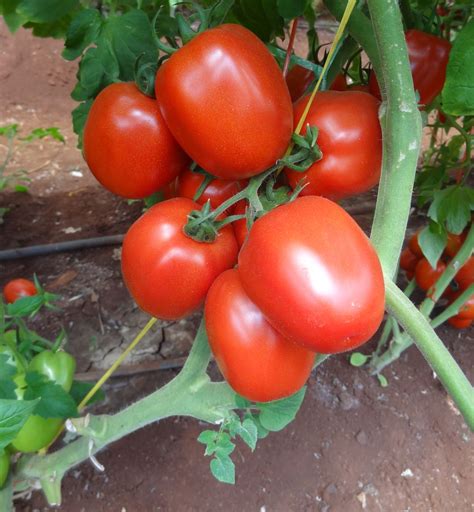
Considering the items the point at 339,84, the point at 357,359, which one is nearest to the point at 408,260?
the point at 357,359

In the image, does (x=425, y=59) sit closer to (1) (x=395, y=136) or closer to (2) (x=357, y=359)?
(1) (x=395, y=136)

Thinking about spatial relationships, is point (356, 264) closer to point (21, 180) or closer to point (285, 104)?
point (285, 104)

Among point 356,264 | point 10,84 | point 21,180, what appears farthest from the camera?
point 10,84

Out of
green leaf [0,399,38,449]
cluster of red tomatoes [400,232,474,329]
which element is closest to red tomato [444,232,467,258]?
cluster of red tomatoes [400,232,474,329]

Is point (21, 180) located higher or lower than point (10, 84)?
higher

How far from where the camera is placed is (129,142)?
53cm

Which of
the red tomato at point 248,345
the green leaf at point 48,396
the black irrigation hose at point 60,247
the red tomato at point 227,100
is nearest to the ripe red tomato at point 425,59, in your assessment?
the red tomato at point 227,100

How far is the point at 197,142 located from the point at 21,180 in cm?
211

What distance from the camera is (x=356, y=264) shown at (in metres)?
0.40

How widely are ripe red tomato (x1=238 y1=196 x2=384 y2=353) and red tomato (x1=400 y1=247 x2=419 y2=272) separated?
109cm

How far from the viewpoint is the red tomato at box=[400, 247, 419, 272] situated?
144 cm

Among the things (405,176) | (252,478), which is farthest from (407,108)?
(252,478)

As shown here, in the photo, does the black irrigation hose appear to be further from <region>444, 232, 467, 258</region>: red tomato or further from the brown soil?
<region>444, 232, 467, 258</region>: red tomato

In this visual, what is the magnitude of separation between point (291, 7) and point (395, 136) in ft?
0.73
